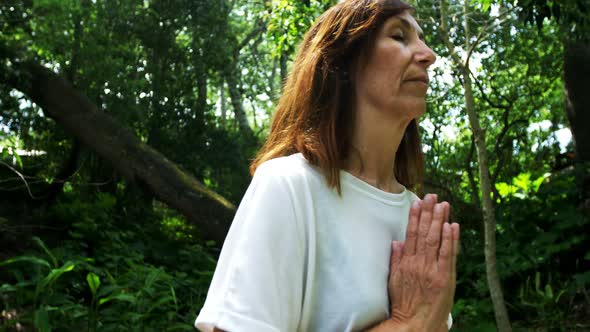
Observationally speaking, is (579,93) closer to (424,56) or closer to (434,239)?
(424,56)

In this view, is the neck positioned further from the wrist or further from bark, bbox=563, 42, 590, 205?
bark, bbox=563, 42, 590, 205

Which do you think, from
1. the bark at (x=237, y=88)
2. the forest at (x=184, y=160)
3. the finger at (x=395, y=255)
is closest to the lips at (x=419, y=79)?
the finger at (x=395, y=255)

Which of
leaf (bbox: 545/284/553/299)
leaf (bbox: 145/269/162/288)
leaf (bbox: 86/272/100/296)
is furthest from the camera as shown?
leaf (bbox: 545/284/553/299)

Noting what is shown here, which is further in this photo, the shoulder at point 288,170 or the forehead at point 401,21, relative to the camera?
the forehead at point 401,21

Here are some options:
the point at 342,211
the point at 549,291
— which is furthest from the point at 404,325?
the point at 549,291

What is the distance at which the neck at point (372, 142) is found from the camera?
5.90 ft

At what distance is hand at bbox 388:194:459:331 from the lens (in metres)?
1.67

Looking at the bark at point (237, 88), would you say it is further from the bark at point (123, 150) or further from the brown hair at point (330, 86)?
the brown hair at point (330, 86)

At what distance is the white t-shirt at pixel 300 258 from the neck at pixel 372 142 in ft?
0.24

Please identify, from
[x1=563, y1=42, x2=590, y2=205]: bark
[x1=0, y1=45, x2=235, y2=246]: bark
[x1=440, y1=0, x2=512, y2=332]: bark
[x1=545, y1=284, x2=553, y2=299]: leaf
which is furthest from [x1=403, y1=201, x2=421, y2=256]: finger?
[x1=563, y1=42, x2=590, y2=205]: bark

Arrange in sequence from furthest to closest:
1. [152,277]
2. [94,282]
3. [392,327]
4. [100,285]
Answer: [100,285] → [152,277] → [94,282] → [392,327]

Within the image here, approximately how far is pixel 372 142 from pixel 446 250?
322 mm

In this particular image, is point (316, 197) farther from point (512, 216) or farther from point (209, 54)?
point (209, 54)

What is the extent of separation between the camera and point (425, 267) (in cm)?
168
